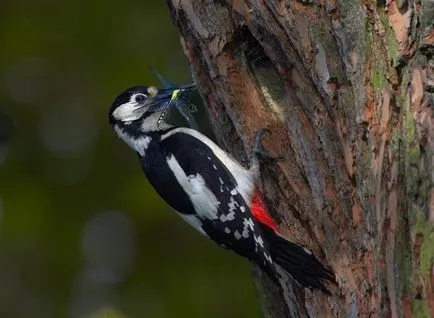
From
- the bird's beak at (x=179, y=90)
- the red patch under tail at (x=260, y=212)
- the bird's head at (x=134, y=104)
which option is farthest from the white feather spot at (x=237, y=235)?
the bird's head at (x=134, y=104)

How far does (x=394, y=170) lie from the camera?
3996 millimetres

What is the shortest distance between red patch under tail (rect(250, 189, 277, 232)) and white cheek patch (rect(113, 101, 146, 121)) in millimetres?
974

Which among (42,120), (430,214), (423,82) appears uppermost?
(423,82)

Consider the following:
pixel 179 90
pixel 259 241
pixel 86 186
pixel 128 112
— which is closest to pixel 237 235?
pixel 259 241

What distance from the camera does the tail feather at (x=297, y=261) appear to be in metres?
4.46

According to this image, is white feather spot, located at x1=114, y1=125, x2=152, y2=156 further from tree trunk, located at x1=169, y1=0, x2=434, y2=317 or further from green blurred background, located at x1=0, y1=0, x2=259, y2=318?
green blurred background, located at x1=0, y1=0, x2=259, y2=318

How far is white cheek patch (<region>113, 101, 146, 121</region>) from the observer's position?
5.80m

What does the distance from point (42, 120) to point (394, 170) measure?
4.72 m

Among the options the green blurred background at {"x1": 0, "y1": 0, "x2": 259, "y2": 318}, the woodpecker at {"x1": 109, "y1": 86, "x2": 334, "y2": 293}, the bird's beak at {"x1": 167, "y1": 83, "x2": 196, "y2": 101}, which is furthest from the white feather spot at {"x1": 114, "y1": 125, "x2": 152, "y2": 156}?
the green blurred background at {"x1": 0, "y1": 0, "x2": 259, "y2": 318}

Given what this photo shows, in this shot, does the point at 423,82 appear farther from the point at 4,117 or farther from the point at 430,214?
the point at 4,117

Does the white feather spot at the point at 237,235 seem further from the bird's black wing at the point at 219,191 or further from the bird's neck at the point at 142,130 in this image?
the bird's neck at the point at 142,130

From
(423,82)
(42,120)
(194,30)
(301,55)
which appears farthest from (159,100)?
(42,120)

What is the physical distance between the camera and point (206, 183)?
5352mm

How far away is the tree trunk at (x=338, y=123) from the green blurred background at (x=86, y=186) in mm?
2594
